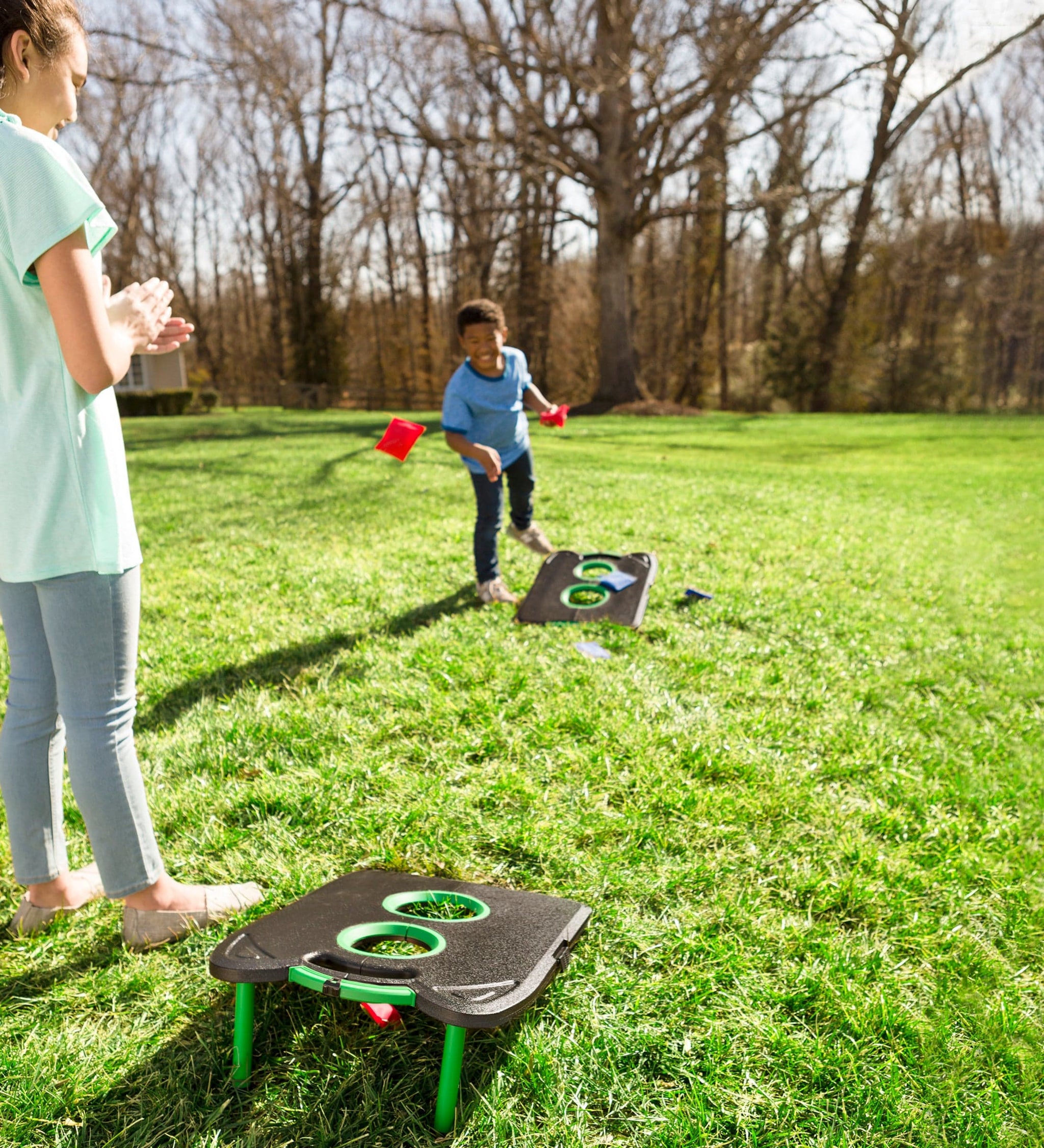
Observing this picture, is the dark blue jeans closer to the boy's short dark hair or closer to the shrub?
the boy's short dark hair

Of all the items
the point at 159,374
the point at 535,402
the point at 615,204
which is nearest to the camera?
the point at 535,402

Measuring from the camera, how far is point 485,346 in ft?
14.4

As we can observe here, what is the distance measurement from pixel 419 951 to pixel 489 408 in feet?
10.2

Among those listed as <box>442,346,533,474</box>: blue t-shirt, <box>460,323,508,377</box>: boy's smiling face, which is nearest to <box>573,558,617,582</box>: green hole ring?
<box>442,346,533,474</box>: blue t-shirt

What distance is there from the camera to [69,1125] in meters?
1.54

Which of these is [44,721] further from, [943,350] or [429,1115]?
[943,350]

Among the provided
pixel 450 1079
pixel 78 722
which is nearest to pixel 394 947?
pixel 450 1079

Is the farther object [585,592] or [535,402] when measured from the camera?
[535,402]

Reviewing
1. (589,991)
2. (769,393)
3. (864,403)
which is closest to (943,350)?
(864,403)

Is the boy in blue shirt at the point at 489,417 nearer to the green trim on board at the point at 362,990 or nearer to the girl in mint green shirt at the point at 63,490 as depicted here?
the girl in mint green shirt at the point at 63,490

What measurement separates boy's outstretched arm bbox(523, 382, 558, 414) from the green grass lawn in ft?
3.34

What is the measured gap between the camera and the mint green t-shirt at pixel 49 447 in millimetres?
1609

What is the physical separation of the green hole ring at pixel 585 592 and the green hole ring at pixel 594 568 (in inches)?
1.9

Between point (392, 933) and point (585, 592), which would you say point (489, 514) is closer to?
point (585, 592)
